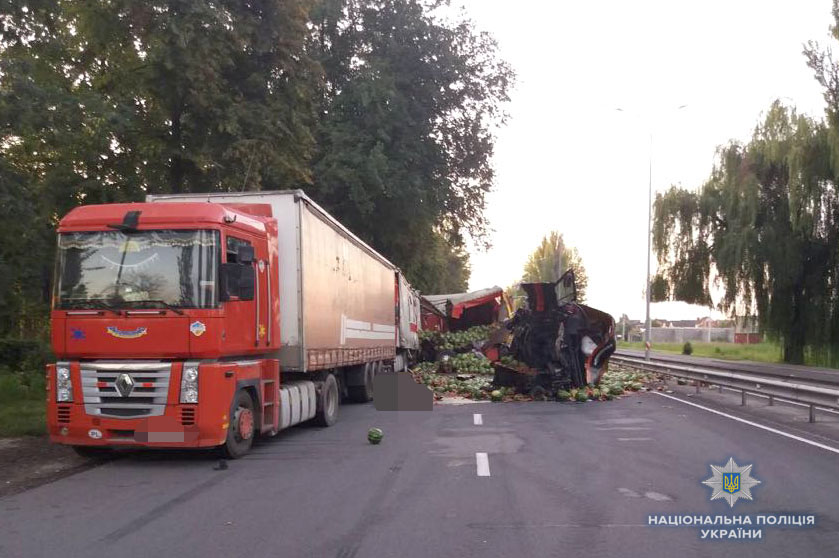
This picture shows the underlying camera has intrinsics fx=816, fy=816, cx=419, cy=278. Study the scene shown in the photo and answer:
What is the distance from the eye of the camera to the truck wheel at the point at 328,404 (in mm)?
14227

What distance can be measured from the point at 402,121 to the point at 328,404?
17.6 metres

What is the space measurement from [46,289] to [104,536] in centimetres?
1294

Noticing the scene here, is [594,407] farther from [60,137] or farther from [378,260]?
[60,137]

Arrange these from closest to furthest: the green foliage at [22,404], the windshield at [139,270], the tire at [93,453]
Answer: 1. the windshield at [139,270]
2. the tire at [93,453]
3. the green foliage at [22,404]

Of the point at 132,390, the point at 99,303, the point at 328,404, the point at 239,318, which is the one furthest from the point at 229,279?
the point at 328,404

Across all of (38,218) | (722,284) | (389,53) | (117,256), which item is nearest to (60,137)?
(38,218)

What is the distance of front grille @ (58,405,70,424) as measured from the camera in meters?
9.97

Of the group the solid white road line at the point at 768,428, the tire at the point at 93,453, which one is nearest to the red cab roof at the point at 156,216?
the tire at the point at 93,453

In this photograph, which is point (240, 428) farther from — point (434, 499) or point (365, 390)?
point (365, 390)

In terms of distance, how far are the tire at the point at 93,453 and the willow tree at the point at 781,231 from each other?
3110cm

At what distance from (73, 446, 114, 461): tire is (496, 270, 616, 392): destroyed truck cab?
10865 mm

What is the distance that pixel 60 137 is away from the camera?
14.1 meters

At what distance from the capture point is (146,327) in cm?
980

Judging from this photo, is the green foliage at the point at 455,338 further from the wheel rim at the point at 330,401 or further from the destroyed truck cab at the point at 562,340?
the wheel rim at the point at 330,401
